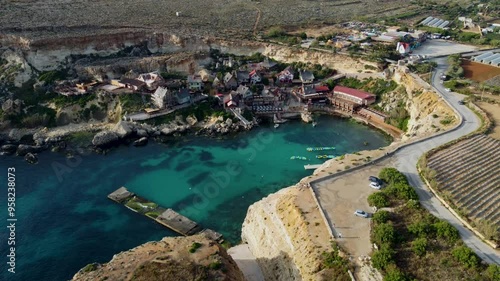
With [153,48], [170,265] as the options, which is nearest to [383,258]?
[170,265]

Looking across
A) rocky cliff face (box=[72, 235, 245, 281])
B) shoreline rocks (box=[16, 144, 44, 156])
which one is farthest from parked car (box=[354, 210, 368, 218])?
shoreline rocks (box=[16, 144, 44, 156])

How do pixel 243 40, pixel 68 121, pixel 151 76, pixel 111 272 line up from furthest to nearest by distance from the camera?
pixel 243 40, pixel 151 76, pixel 68 121, pixel 111 272

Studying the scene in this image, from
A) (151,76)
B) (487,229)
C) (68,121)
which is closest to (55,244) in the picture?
(68,121)

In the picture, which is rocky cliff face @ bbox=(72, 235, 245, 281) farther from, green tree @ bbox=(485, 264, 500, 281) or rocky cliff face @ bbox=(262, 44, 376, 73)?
rocky cliff face @ bbox=(262, 44, 376, 73)

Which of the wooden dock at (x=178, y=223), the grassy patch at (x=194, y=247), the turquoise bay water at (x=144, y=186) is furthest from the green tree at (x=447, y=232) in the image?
the wooden dock at (x=178, y=223)

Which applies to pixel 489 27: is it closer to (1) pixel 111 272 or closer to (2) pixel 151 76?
(2) pixel 151 76

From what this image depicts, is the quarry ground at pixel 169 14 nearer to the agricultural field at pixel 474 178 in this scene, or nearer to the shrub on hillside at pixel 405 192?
the agricultural field at pixel 474 178
